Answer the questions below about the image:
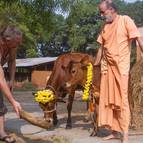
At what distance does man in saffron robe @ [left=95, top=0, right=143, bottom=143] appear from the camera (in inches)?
280

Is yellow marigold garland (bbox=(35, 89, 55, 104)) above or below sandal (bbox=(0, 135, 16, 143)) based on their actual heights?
above

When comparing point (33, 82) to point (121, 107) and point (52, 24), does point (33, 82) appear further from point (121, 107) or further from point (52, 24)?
point (121, 107)

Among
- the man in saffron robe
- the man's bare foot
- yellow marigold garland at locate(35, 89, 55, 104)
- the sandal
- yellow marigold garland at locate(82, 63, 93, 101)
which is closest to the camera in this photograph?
Answer: the sandal

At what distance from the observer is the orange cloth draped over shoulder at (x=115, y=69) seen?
281 inches

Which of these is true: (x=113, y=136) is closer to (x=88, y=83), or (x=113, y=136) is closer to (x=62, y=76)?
(x=88, y=83)

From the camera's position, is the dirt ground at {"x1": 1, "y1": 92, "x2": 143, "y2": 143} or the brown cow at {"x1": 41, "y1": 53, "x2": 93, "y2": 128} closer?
the dirt ground at {"x1": 1, "y1": 92, "x2": 143, "y2": 143}

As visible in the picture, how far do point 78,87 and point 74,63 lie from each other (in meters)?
0.51

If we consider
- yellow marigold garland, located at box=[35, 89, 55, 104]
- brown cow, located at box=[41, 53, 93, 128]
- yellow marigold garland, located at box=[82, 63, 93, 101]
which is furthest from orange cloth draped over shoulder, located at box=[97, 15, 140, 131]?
brown cow, located at box=[41, 53, 93, 128]

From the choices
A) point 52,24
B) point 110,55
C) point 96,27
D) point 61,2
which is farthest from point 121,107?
point 96,27

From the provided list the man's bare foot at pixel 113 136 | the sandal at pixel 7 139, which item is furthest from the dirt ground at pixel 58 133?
the sandal at pixel 7 139

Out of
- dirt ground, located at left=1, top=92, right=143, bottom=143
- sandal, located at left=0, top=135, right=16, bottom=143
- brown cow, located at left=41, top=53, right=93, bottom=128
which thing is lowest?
dirt ground, located at left=1, top=92, right=143, bottom=143

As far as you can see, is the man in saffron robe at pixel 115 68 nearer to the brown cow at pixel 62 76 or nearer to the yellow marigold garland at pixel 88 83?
the yellow marigold garland at pixel 88 83

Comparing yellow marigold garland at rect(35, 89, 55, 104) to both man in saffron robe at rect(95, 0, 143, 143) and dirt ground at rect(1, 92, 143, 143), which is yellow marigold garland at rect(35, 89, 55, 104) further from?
man in saffron robe at rect(95, 0, 143, 143)

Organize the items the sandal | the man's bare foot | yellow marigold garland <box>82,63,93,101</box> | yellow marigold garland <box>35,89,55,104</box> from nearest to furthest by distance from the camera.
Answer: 1. the sandal
2. the man's bare foot
3. yellow marigold garland <box>35,89,55,104</box>
4. yellow marigold garland <box>82,63,93,101</box>
